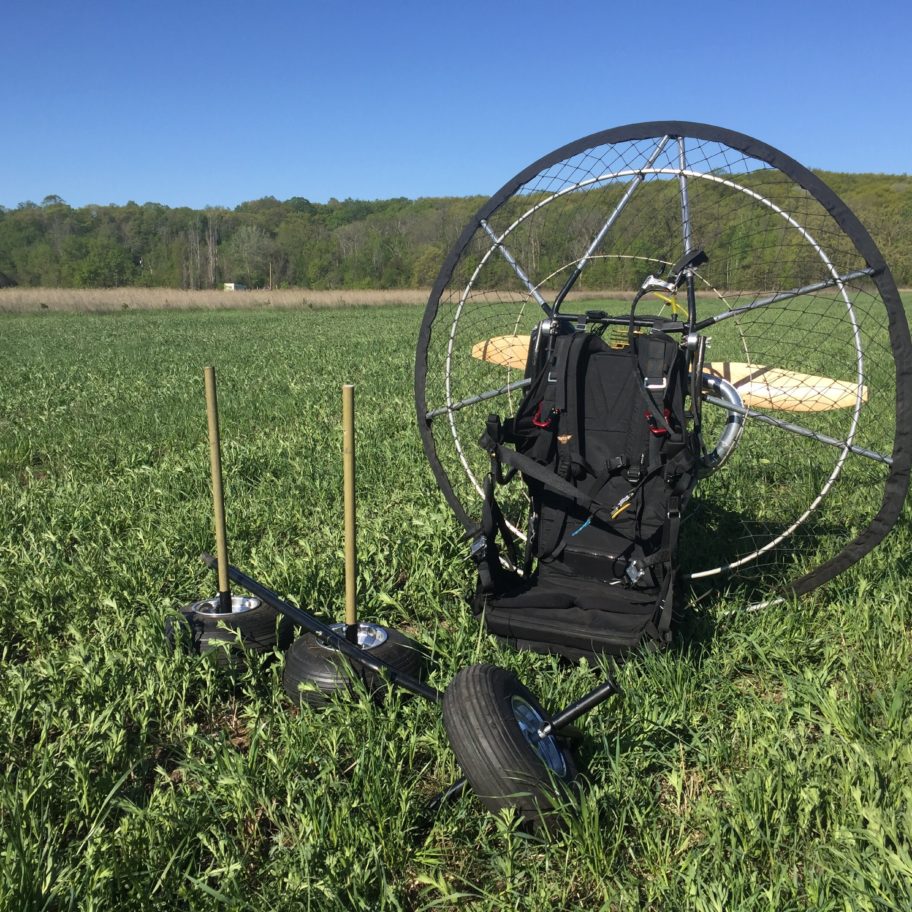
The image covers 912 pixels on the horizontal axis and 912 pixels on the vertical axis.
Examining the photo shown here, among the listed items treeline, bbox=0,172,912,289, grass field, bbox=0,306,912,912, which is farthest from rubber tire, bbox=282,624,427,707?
treeline, bbox=0,172,912,289

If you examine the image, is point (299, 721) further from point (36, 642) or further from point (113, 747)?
point (36, 642)

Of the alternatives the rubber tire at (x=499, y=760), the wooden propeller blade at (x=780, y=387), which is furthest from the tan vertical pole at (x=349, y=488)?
the wooden propeller blade at (x=780, y=387)

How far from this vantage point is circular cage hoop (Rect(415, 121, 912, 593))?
3398 mm

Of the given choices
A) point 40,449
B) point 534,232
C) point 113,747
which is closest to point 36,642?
point 113,747

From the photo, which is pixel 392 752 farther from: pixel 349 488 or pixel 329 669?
pixel 349 488

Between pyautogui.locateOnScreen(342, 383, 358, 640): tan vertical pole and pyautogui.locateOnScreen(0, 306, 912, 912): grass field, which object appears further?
pyautogui.locateOnScreen(342, 383, 358, 640): tan vertical pole

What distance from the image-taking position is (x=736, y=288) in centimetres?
462

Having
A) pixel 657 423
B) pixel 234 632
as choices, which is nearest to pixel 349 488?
pixel 234 632

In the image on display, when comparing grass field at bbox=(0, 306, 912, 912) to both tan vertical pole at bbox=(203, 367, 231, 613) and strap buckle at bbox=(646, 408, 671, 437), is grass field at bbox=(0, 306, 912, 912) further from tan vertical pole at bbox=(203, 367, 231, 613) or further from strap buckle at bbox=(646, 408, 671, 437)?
strap buckle at bbox=(646, 408, 671, 437)

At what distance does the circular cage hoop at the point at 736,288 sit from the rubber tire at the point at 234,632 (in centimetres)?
125

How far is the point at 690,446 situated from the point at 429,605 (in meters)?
1.63

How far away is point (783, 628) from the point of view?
3574mm

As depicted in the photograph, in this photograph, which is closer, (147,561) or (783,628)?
(783,628)

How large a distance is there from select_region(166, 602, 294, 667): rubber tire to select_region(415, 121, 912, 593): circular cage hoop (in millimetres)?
1255
